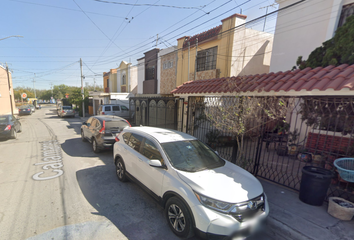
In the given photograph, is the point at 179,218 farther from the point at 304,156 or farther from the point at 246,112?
the point at 304,156

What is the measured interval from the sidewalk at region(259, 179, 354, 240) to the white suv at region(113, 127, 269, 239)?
0.72 m

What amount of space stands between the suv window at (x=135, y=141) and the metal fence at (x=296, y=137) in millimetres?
2171

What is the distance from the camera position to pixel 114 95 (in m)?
18.3

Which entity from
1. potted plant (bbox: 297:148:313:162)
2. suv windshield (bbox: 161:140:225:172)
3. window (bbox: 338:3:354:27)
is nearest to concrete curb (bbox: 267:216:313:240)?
suv windshield (bbox: 161:140:225:172)

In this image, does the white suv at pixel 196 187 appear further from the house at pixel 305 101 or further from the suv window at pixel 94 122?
the suv window at pixel 94 122

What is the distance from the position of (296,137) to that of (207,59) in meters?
7.12

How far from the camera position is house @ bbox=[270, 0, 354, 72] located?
6.59 m

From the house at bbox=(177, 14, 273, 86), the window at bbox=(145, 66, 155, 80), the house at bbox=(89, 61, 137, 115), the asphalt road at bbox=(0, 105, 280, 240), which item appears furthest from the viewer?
the house at bbox=(89, 61, 137, 115)

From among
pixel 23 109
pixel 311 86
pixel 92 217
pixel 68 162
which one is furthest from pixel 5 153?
pixel 23 109

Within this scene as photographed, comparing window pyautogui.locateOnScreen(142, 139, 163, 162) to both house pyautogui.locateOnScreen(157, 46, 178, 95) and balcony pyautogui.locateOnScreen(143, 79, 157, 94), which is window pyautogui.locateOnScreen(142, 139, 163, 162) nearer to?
house pyautogui.locateOnScreen(157, 46, 178, 95)

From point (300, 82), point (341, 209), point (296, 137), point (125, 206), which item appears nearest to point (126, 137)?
point (125, 206)

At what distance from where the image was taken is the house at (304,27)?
6586mm

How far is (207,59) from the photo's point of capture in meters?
11.4

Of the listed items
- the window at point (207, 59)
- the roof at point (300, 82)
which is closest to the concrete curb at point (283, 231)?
the roof at point (300, 82)
